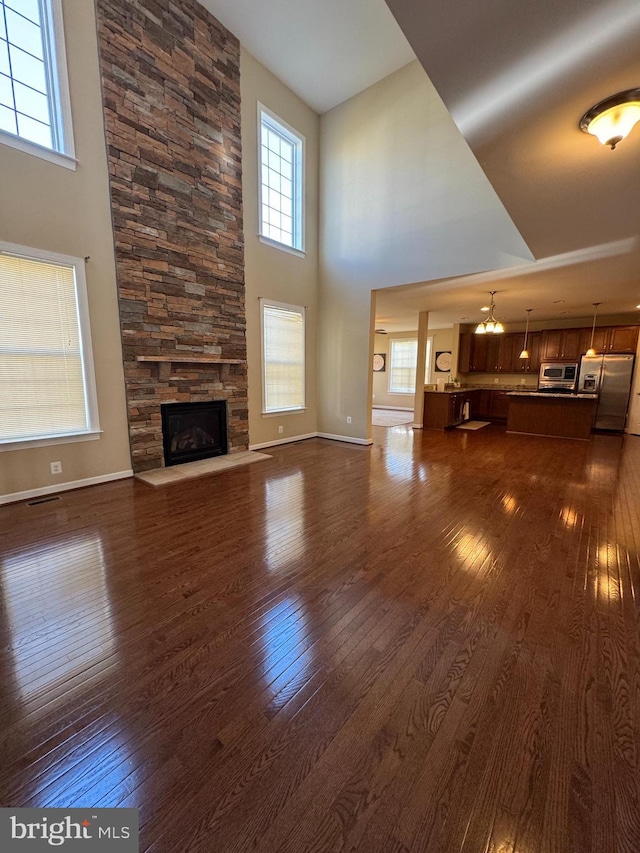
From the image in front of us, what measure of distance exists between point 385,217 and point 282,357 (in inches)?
111

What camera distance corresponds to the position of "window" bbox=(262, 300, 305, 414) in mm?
5996

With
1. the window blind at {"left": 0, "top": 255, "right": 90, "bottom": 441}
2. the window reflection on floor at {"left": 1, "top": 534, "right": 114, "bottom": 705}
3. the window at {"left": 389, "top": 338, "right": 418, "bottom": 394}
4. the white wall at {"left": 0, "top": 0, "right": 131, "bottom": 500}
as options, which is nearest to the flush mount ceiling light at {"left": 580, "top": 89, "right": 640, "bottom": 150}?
the window reflection on floor at {"left": 1, "top": 534, "right": 114, "bottom": 705}

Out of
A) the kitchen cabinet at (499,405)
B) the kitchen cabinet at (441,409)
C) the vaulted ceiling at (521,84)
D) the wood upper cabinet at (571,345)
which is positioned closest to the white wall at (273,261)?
the vaulted ceiling at (521,84)

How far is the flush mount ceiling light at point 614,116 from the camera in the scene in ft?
5.90

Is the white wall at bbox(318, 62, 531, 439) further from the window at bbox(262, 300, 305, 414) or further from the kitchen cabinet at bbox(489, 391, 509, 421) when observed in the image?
the kitchen cabinet at bbox(489, 391, 509, 421)

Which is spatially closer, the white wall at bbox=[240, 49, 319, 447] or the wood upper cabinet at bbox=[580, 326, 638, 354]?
the white wall at bbox=[240, 49, 319, 447]

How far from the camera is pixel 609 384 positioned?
779 cm

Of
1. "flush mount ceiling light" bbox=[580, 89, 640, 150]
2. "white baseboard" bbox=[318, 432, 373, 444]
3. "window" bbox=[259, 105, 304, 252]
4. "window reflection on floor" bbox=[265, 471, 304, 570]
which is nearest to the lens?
"flush mount ceiling light" bbox=[580, 89, 640, 150]

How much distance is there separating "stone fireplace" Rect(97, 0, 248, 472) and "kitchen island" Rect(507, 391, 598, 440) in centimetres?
596

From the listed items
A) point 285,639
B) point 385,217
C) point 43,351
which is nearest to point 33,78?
point 43,351

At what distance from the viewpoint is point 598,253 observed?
13.8 ft

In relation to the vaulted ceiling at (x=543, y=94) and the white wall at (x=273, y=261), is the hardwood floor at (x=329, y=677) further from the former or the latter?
the white wall at (x=273, y=261)

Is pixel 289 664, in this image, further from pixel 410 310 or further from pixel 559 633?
pixel 410 310

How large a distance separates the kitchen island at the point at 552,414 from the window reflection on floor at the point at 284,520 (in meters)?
5.47
